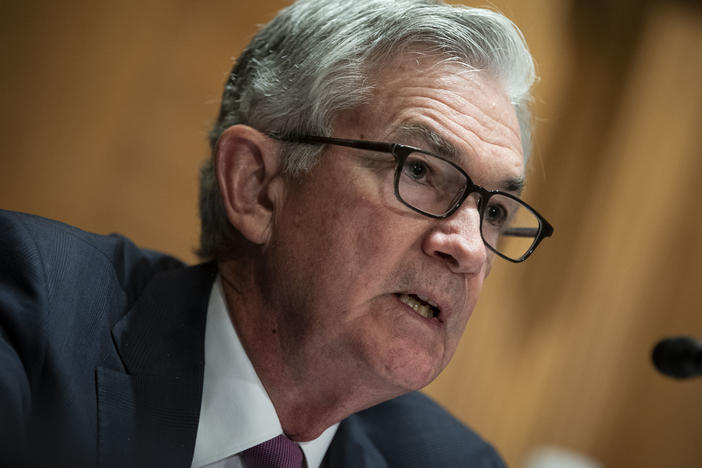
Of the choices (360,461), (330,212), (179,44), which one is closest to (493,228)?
(330,212)

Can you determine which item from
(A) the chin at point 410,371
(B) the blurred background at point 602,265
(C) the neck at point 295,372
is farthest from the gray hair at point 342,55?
(B) the blurred background at point 602,265

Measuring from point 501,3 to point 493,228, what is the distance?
0.62 metres

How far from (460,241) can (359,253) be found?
0.21 m

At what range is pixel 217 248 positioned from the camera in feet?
5.73

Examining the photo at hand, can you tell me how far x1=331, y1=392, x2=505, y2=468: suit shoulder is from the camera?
1771 millimetres

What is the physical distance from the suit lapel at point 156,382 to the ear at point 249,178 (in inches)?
8.5

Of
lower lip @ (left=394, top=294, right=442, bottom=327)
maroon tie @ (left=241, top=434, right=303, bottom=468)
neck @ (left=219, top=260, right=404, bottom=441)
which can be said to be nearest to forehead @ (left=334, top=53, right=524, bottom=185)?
lower lip @ (left=394, top=294, right=442, bottom=327)

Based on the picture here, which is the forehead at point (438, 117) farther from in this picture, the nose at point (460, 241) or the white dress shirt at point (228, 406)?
the white dress shirt at point (228, 406)

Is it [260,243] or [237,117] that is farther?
[237,117]

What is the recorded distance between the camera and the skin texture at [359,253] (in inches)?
53.9

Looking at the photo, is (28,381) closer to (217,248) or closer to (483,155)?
(217,248)

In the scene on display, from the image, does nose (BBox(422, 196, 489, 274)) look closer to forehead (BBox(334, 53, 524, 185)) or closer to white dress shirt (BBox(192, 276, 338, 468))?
forehead (BBox(334, 53, 524, 185))

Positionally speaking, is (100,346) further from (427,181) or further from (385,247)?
(427,181)

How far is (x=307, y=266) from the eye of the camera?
144 centimetres
